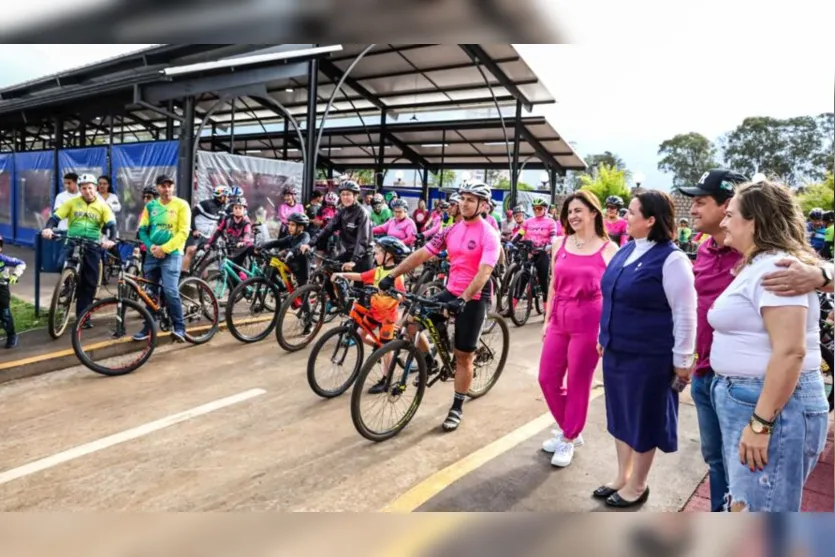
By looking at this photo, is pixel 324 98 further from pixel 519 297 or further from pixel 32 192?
pixel 519 297

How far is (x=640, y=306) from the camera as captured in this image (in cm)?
293

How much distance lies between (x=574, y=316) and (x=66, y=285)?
5.05m

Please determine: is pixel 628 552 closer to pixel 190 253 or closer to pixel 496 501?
pixel 496 501

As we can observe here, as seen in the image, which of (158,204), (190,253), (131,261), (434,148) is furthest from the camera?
(434,148)

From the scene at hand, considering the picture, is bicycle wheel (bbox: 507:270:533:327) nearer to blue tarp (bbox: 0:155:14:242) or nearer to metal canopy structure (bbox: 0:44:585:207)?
metal canopy structure (bbox: 0:44:585:207)

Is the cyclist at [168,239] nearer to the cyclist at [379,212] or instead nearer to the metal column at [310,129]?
the metal column at [310,129]

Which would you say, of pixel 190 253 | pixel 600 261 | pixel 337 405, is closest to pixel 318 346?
pixel 337 405

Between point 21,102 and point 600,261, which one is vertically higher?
point 21,102

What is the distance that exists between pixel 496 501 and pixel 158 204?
452cm

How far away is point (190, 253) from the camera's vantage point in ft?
24.6

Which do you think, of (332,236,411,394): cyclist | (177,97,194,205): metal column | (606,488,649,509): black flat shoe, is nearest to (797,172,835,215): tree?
(606,488,649,509): black flat shoe

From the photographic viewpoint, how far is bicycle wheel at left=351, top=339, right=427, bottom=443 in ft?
12.2

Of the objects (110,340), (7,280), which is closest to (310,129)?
(110,340)

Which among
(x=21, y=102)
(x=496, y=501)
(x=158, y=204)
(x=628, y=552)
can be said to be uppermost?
→ (x=21, y=102)
